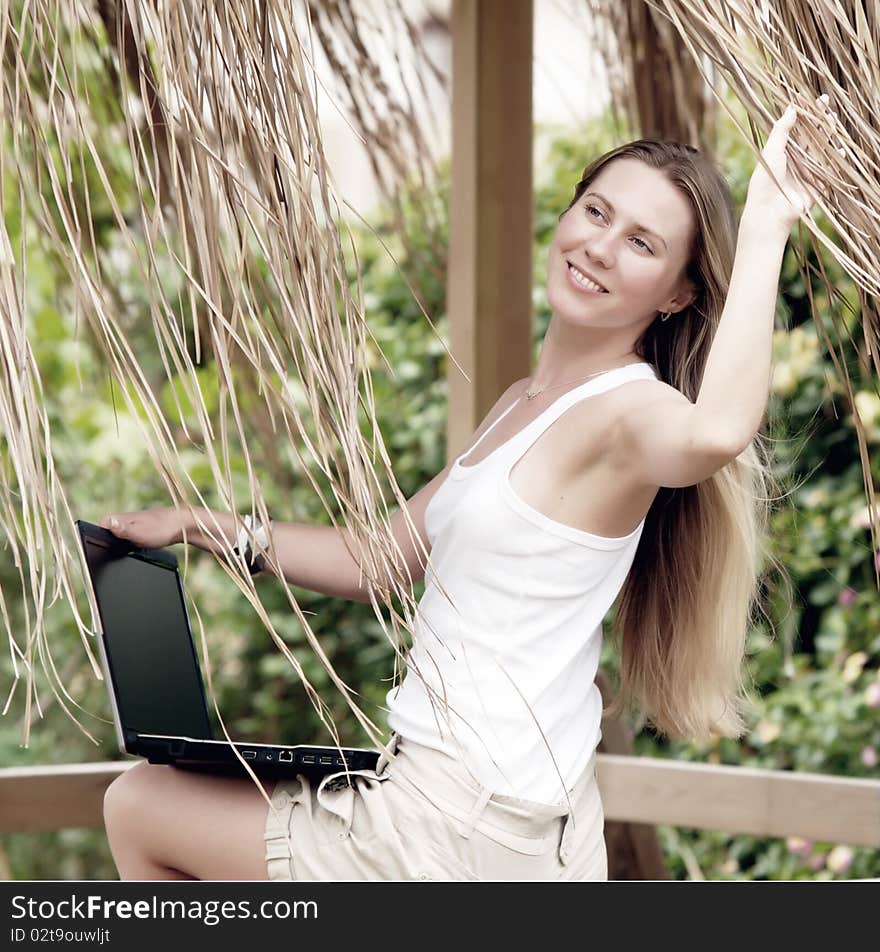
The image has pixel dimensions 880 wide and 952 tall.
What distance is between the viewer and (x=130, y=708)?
115 centimetres

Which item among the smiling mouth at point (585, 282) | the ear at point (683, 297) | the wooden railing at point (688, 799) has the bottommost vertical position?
the wooden railing at point (688, 799)

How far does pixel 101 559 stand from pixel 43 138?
439mm

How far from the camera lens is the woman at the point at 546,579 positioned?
112 cm

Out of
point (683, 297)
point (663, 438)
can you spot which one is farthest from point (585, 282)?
point (663, 438)

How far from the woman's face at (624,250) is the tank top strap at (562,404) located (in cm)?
6

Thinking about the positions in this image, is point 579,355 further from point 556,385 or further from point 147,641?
point 147,641

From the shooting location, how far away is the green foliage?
270 cm

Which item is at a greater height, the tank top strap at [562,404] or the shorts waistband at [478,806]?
Result: the tank top strap at [562,404]

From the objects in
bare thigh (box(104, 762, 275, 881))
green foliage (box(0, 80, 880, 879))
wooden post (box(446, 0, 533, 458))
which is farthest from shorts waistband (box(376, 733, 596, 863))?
green foliage (box(0, 80, 880, 879))

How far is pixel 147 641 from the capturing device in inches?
49.4

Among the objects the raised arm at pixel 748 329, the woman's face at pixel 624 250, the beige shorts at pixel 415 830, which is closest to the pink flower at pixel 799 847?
the beige shorts at pixel 415 830

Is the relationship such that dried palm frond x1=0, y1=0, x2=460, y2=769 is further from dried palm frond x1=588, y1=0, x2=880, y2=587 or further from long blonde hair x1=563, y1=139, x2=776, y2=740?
long blonde hair x1=563, y1=139, x2=776, y2=740

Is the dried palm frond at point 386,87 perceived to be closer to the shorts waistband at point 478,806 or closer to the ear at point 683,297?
the ear at point 683,297

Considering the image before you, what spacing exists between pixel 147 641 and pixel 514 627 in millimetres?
360
